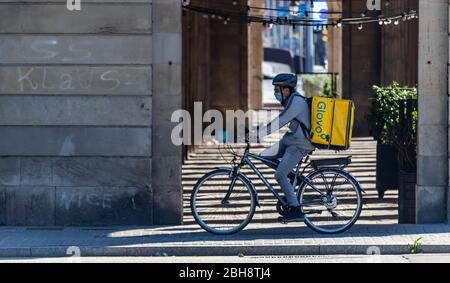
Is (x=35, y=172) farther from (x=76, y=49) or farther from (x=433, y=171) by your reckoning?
(x=433, y=171)

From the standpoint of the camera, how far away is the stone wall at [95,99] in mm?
12641

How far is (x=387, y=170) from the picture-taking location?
1434cm

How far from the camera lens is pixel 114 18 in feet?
41.4

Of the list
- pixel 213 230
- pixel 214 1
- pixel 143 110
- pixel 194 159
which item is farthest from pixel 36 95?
pixel 214 1

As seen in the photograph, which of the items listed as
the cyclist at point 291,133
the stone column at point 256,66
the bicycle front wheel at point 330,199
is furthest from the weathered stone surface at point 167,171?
the stone column at point 256,66

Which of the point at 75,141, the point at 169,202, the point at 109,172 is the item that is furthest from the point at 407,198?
the point at 75,141

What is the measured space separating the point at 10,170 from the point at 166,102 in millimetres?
1992

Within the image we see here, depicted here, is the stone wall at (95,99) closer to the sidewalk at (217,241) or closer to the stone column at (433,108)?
the sidewalk at (217,241)

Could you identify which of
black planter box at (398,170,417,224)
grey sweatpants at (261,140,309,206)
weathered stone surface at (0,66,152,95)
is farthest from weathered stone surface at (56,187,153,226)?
black planter box at (398,170,417,224)

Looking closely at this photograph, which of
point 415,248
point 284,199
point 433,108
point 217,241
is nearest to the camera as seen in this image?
point 415,248

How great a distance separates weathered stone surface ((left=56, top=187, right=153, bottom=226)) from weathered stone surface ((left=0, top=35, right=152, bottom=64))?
149cm

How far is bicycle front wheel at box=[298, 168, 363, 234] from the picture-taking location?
11891 mm

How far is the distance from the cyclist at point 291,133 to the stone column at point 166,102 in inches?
53.5
